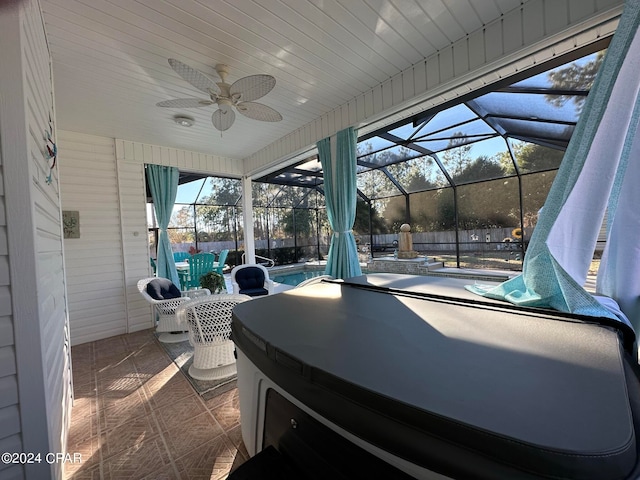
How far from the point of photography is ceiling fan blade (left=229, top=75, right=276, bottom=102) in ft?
6.83

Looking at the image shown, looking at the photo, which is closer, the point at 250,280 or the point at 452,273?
the point at 250,280

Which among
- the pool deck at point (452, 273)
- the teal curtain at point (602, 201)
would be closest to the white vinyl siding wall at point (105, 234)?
the pool deck at point (452, 273)

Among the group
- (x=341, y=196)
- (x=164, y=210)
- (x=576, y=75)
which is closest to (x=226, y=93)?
(x=341, y=196)

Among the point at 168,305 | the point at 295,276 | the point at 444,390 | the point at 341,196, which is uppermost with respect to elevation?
the point at 341,196

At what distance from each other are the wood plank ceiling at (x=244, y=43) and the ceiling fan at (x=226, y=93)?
0.26 m

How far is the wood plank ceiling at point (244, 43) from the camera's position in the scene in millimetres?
1809

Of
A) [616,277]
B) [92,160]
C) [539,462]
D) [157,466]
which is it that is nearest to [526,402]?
[539,462]

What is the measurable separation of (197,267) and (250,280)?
1.37m

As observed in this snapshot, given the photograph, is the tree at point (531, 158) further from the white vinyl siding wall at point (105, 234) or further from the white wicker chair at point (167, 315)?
the white vinyl siding wall at point (105, 234)

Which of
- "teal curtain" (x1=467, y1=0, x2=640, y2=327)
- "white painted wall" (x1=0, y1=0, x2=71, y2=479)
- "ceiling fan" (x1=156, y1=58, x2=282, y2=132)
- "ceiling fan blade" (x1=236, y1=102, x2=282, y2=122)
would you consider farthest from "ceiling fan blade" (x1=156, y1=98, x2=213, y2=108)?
"teal curtain" (x1=467, y1=0, x2=640, y2=327)

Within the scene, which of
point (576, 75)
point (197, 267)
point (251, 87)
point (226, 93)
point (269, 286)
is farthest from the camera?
point (197, 267)

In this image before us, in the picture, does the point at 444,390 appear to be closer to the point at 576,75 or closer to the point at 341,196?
the point at 341,196

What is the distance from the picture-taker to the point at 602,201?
3.82 feet

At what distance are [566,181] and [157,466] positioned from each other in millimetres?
2657
